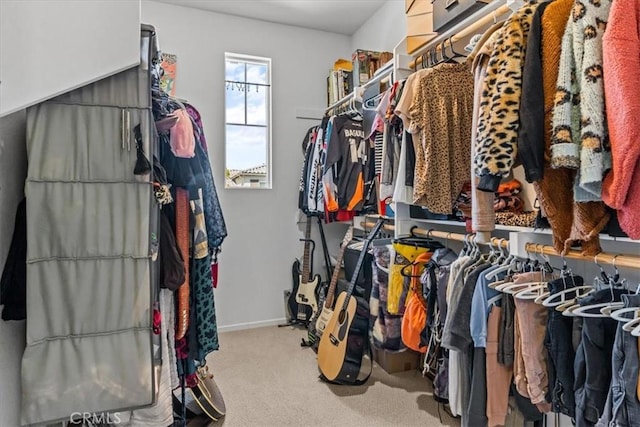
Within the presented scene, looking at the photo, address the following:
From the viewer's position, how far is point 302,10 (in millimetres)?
3275

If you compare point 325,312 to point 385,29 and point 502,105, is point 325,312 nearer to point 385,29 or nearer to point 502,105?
point 502,105

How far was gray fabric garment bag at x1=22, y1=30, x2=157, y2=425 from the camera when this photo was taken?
3.74 ft

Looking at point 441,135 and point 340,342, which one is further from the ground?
point 441,135

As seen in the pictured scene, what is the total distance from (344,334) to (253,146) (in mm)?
2053

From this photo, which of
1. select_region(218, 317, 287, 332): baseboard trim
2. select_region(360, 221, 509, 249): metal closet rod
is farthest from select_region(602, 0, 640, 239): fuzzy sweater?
select_region(218, 317, 287, 332): baseboard trim

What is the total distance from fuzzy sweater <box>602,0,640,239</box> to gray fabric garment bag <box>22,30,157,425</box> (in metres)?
1.38

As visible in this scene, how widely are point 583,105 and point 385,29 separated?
2.61m

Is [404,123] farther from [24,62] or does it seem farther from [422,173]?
[24,62]

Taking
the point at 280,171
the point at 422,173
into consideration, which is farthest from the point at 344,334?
the point at 280,171

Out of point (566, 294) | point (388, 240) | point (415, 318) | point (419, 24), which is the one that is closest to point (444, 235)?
point (415, 318)

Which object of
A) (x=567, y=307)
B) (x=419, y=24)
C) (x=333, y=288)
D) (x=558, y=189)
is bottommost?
(x=333, y=288)

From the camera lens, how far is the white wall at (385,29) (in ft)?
9.92

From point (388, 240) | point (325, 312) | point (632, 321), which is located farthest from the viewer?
point (325, 312)

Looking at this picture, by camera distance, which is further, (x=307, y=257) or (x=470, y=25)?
(x=307, y=257)
